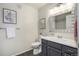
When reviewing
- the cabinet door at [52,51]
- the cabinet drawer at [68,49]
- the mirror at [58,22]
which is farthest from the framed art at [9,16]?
the cabinet drawer at [68,49]

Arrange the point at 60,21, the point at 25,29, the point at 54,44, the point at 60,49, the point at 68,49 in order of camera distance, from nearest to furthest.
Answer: the point at 68,49 → the point at 60,49 → the point at 54,44 → the point at 60,21 → the point at 25,29

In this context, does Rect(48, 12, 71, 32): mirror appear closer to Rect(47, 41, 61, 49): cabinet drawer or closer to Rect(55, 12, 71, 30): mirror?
Rect(55, 12, 71, 30): mirror

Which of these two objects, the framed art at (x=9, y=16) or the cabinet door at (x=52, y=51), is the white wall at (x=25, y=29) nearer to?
the framed art at (x=9, y=16)

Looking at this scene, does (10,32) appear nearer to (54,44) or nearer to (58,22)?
(54,44)

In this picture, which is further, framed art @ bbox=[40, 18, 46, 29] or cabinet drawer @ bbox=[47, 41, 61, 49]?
framed art @ bbox=[40, 18, 46, 29]

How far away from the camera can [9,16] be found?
6.29 feet

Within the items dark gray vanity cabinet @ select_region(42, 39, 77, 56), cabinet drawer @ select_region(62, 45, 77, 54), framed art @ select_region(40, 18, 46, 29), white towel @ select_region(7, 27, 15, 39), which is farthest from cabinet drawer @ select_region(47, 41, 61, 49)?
white towel @ select_region(7, 27, 15, 39)

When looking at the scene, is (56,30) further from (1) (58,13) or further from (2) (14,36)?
(2) (14,36)

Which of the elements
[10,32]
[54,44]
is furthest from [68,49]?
[10,32]

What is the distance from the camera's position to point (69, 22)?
168 centimetres

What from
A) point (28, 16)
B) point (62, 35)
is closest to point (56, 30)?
point (62, 35)

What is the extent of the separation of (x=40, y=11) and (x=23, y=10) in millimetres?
508

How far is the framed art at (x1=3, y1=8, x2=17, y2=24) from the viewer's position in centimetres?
186

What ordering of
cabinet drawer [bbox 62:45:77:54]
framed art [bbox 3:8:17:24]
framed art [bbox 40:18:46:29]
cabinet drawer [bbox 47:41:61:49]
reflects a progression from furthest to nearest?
framed art [bbox 40:18:46:29] → framed art [bbox 3:8:17:24] → cabinet drawer [bbox 47:41:61:49] → cabinet drawer [bbox 62:45:77:54]
